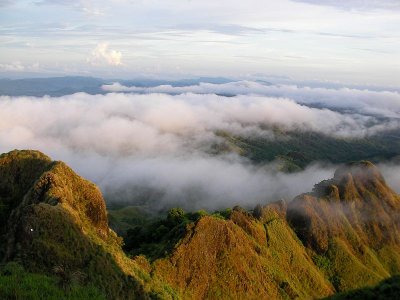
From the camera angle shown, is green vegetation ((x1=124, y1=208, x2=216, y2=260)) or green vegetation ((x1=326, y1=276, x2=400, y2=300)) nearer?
green vegetation ((x1=326, y1=276, x2=400, y2=300))

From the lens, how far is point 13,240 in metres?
39.3

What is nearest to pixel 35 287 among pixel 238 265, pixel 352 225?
pixel 238 265

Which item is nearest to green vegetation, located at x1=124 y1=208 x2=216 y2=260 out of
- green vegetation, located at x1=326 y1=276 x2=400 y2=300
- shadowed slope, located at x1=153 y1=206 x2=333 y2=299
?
shadowed slope, located at x1=153 y1=206 x2=333 y2=299

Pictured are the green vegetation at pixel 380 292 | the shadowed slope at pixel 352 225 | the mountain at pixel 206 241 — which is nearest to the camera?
the green vegetation at pixel 380 292

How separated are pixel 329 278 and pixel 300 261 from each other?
9.93 m

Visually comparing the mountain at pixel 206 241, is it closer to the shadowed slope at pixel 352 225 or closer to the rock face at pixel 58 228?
the rock face at pixel 58 228

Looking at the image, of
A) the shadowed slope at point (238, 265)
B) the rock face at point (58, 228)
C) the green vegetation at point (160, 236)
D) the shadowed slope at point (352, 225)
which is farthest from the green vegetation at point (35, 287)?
the shadowed slope at point (352, 225)

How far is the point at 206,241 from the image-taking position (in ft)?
230

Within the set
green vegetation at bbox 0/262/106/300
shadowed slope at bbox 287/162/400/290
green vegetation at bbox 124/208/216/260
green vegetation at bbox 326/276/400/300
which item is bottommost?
shadowed slope at bbox 287/162/400/290

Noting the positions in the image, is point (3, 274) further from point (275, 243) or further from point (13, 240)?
point (275, 243)

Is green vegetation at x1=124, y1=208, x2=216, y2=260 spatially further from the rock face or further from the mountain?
the rock face

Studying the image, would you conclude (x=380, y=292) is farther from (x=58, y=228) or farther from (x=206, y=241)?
(x=206, y=241)

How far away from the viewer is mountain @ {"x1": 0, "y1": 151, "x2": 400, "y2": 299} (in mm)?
38875

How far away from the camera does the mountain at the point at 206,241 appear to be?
128ft
